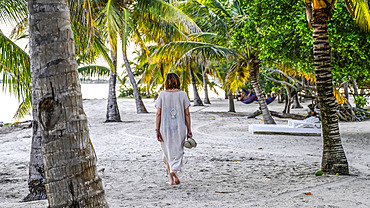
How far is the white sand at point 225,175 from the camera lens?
4480mm

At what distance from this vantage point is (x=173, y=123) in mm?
5215

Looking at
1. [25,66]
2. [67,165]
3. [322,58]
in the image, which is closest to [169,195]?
[67,165]

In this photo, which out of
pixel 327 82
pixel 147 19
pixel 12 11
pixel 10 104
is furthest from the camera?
pixel 10 104

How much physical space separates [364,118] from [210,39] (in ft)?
25.3

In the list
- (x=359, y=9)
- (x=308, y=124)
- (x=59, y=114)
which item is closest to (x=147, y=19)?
(x=308, y=124)

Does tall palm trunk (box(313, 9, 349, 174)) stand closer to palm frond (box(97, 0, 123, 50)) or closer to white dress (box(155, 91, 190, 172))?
white dress (box(155, 91, 190, 172))

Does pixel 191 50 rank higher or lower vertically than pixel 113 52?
higher

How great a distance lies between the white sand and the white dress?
0.46 metres

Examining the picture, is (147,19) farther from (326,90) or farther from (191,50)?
(326,90)

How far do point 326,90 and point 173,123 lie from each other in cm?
245

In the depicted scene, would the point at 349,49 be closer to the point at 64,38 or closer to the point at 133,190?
the point at 133,190

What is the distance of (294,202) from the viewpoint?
429 centimetres

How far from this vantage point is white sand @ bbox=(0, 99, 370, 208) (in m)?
4.48

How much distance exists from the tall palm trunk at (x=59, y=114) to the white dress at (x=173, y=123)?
272 cm
